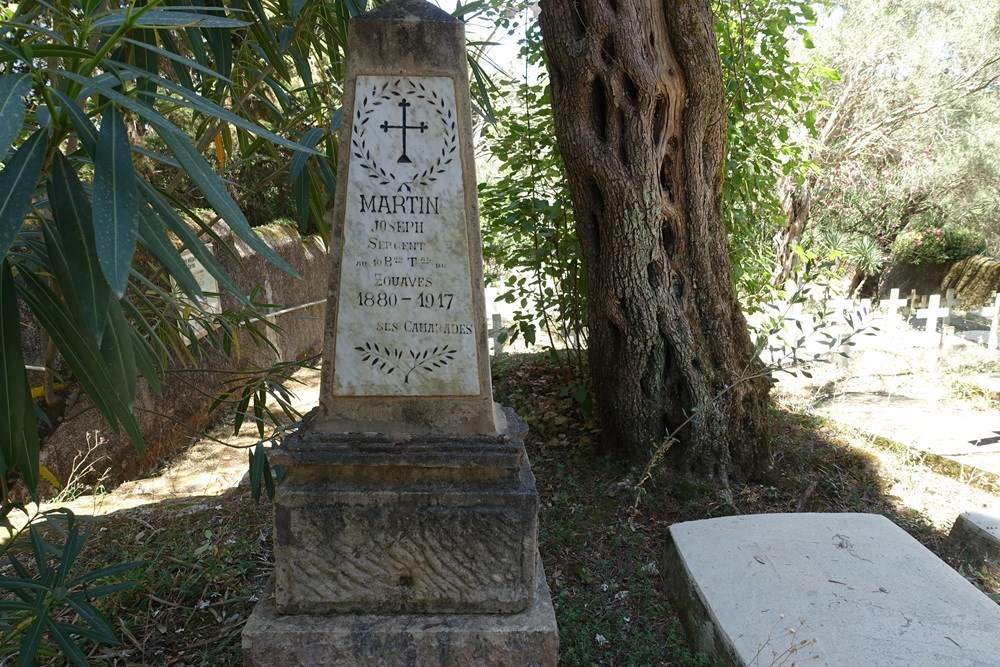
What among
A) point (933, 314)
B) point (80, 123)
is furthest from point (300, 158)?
point (933, 314)

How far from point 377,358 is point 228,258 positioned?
3826 millimetres

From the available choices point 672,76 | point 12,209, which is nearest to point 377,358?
point 12,209

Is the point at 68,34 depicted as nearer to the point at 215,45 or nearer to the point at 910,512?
the point at 215,45

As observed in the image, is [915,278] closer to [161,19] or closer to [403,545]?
[403,545]

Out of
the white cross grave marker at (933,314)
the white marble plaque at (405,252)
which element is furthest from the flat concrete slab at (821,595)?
the white cross grave marker at (933,314)

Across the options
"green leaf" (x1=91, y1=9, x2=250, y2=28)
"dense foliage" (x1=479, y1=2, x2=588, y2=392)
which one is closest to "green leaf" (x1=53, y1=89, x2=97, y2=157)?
"green leaf" (x1=91, y1=9, x2=250, y2=28)

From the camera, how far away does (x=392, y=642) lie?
2123 mm

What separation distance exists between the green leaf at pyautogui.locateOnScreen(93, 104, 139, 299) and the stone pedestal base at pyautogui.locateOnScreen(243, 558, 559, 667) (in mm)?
1301

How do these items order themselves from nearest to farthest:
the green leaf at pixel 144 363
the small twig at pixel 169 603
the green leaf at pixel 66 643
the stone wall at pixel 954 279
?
the green leaf at pixel 66 643, the green leaf at pixel 144 363, the small twig at pixel 169 603, the stone wall at pixel 954 279

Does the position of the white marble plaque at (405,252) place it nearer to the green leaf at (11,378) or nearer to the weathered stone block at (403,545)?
the weathered stone block at (403,545)

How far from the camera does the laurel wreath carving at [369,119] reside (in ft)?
7.02

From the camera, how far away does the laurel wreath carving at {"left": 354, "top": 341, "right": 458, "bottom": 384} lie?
7.34 ft

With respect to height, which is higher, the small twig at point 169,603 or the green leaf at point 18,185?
the green leaf at point 18,185

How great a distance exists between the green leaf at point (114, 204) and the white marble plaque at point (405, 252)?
0.86 meters
